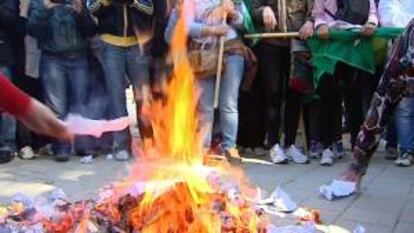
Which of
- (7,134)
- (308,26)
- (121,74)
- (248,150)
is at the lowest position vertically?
(248,150)

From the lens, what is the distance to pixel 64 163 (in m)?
7.80

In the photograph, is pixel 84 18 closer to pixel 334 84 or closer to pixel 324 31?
pixel 324 31

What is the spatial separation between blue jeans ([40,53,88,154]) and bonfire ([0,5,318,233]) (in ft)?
10.4

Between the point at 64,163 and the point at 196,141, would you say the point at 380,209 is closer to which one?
the point at 196,141

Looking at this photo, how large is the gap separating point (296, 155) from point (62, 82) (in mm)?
2805

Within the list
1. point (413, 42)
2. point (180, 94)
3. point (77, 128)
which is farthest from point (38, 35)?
point (77, 128)

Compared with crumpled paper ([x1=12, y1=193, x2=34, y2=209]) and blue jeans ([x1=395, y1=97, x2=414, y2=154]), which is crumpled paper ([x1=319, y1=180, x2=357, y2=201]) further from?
crumpled paper ([x1=12, y1=193, x2=34, y2=209])

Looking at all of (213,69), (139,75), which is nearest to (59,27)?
(139,75)

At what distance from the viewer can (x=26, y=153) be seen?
8078 millimetres

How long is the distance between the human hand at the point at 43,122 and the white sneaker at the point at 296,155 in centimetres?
511

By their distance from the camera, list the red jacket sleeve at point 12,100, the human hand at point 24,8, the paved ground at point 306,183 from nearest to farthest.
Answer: the red jacket sleeve at point 12,100
the paved ground at point 306,183
the human hand at point 24,8

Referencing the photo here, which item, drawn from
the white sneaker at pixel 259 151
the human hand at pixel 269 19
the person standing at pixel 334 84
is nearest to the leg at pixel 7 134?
the white sneaker at pixel 259 151

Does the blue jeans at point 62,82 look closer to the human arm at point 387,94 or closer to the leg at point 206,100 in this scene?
the leg at point 206,100

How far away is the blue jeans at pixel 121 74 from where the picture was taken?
7871 mm
